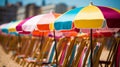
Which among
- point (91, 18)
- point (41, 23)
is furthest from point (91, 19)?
point (41, 23)

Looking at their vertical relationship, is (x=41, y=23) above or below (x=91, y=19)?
below

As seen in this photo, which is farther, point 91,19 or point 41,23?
point 41,23

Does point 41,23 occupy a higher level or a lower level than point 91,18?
lower

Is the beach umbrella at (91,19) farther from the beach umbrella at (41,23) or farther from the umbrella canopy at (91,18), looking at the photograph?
the beach umbrella at (41,23)

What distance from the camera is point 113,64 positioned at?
5.53m

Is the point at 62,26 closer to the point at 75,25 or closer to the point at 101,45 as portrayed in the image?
the point at 75,25

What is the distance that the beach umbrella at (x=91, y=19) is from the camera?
4457 millimetres

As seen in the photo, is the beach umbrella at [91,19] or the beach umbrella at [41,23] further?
the beach umbrella at [41,23]

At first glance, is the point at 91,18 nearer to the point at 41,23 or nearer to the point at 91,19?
the point at 91,19

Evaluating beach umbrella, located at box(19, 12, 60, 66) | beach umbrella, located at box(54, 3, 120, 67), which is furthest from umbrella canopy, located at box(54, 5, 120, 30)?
beach umbrella, located at box(19, 12, 60, 66)

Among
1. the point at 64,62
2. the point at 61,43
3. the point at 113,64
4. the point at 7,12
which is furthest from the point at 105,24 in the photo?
the point at 7,12

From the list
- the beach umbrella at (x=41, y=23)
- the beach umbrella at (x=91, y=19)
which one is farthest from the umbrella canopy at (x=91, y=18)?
the beach umbrella at (x=41, y=23)

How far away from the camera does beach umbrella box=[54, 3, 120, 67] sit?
175 inches

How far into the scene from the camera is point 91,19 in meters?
4.48
